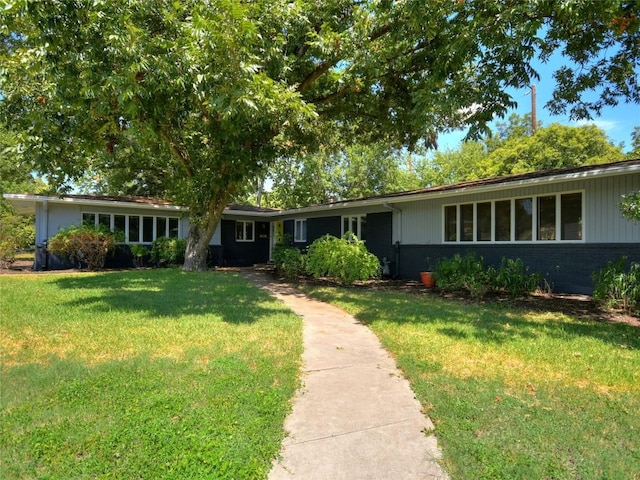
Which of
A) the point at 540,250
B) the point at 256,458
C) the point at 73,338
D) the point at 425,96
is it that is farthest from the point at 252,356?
the point at 540,250

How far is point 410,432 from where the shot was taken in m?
3.14

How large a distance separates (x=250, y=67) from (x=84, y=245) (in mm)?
11120

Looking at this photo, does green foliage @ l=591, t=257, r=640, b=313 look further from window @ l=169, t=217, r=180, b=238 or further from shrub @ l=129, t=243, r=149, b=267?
window @ l=169, t=217, r=180, b=238

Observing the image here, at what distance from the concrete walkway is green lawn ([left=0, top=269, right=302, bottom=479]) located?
17cm

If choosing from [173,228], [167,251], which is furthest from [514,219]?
[173,228]

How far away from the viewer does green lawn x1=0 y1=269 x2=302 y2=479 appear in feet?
8.58

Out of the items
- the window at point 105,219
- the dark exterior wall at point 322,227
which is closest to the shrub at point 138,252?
the window at point 105,219

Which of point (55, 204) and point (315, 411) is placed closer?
point (315, 411)

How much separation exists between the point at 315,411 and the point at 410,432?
80cm

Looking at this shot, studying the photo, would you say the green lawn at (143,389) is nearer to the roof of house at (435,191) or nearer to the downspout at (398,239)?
the roof of house at (435,191)

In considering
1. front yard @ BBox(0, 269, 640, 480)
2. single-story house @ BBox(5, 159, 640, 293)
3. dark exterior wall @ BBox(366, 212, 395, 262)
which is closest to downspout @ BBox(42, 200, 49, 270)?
single-story house @ BBox(5, 159, 640, 293)

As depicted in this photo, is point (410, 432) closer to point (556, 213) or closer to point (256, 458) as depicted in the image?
point (256, 458)

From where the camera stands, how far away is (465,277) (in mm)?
9875

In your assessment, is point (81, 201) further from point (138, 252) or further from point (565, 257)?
point (565, 257)
